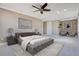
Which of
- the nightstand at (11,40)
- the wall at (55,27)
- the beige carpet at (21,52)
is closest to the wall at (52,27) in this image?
the wall at (55,27)

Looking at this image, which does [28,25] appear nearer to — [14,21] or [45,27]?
[14,21]

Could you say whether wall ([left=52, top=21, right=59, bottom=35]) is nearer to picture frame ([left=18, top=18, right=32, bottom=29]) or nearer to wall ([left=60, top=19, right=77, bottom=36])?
wall ([left=60, top=19, right=77, bottom=36])

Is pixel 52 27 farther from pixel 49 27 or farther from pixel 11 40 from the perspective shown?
pixel 11 40

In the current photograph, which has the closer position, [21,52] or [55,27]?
[21,52]

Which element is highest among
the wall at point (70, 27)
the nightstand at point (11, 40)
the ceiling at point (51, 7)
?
the ceiling at point (51, 7)

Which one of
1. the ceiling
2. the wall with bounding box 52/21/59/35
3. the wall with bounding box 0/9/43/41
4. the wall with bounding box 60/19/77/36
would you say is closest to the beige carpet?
the wall with bounding box 0/9/43/41

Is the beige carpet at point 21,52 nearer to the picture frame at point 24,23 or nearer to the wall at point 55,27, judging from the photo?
the picture frame at point 24,23

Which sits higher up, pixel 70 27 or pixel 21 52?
pixel 70 27

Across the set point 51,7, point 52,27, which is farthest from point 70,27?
point 51,7

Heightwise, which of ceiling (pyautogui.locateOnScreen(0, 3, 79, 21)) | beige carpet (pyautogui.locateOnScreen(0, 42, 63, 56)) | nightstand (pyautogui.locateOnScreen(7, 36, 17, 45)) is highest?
ceiling (pyautogui.locateOnScreen(0, 3, 79, 21))

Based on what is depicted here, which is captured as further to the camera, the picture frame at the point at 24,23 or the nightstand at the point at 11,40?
the picture frame at the point at 24,23

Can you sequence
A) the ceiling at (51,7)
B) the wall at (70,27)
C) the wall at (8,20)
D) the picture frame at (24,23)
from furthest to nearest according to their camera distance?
the wall at (70,27)
the picture frame at (24,23)
the wall at (8,20)
the ceiling at (51,7)

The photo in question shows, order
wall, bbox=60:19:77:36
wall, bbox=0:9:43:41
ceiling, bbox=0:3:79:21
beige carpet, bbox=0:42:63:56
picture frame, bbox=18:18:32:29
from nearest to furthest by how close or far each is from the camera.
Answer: beige carpet, bbox=0:42:63:56 < ceiling, bbox=0:3:79:21 < wall, bbox=0:9:43:41 < picture frame, bbox=18:18:32:29 < wall, bbox=60:19:77:36

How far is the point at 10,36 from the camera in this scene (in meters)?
5.14
